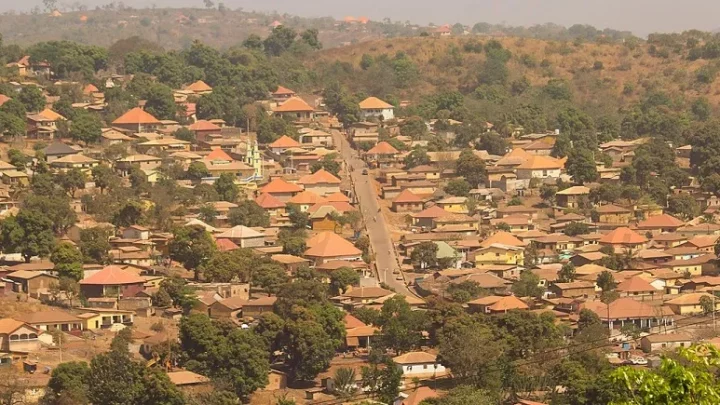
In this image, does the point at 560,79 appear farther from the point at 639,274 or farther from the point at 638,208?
the point at 639,274

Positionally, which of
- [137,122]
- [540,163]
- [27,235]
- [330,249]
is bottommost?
[330,249]

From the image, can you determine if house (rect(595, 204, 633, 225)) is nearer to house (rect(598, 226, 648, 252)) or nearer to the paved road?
house (rect(598, 226, 648, 252))

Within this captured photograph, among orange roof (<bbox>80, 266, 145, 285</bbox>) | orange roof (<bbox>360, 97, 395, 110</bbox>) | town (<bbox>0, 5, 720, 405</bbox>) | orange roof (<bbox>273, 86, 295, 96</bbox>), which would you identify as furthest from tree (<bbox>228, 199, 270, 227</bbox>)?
orange roof (<bbox>273, 86, 295, 96</bbox>)

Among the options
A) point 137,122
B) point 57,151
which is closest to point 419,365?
point 57,151

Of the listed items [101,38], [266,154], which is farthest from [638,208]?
[101,38]

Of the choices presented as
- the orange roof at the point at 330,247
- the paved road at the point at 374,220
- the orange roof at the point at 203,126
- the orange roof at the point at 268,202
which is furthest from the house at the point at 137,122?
the orange roof at the point at 330,247

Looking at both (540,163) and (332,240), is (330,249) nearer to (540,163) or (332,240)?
(332,240)
